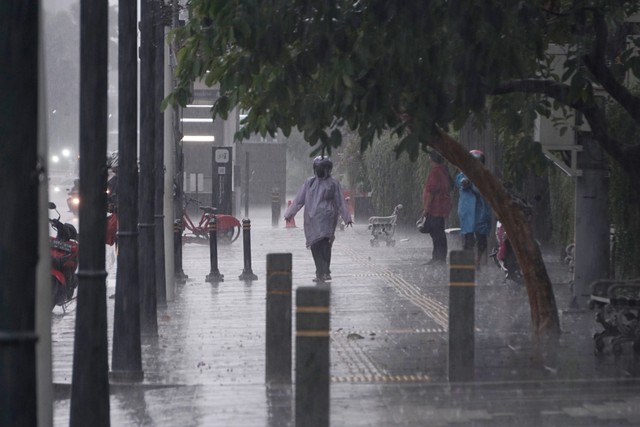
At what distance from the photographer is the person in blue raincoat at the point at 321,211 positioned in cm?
1789

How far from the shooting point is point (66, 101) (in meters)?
75.6

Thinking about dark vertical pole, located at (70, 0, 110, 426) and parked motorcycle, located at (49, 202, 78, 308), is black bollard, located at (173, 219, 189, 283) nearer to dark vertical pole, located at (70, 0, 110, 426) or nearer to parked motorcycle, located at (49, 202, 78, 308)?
parked motorcycle, located at (49, 202, 78, 308)

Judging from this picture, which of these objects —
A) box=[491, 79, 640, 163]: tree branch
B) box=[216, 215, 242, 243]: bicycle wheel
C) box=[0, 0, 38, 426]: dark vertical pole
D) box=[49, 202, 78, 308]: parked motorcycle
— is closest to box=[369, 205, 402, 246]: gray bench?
A: box=[216, 215, 242, 243]: bicycle wheel

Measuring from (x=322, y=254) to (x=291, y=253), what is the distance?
254 inches

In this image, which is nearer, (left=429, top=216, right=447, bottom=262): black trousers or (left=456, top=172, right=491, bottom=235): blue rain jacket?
(left=456, top=172, right=491, bottom=235): blue rain jacket

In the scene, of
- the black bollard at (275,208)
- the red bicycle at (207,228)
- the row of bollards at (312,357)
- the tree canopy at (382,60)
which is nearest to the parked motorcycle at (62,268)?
the tree canopy at (382,60)

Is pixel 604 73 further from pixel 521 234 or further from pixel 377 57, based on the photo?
pixel 377 57

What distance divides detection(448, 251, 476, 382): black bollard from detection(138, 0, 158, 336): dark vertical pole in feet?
12.9

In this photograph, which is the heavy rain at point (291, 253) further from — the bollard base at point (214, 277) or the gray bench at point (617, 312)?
the bollard base at point (214, 277)

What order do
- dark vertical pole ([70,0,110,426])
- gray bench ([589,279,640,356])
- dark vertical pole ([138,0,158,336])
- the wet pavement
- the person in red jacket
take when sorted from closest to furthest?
dark vertical pole ([70,0,110,426]), the wet pavement, gray bench ([589,279,640,356]), dark vertical pole ([138,0,158,336]), the person in red jacket

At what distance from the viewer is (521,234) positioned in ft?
38.8

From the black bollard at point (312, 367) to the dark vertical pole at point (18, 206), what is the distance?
2.66m

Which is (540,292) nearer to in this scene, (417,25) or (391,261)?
(417,25)

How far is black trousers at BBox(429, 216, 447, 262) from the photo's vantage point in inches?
865
